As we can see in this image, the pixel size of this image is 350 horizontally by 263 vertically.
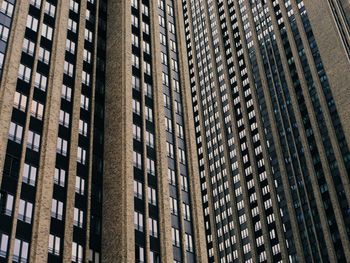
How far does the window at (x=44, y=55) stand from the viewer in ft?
232

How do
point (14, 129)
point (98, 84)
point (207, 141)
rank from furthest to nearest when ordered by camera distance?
point (207, 141), point (98, 84), point (14, 129)

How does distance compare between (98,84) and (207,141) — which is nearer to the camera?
(98,84)

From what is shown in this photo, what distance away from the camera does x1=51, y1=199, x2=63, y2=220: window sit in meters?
60.9

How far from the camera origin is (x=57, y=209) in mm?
61469

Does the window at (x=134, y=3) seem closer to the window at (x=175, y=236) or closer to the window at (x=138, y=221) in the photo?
the window at (x=138, y=221)

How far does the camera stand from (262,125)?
135 meters

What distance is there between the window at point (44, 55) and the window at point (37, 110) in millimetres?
6748

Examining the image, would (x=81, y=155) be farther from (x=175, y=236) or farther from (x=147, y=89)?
(x=147, y=89)

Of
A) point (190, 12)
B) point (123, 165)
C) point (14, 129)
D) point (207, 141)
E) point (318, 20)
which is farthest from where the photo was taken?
point (190, 12)

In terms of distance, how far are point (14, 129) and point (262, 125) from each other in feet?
268

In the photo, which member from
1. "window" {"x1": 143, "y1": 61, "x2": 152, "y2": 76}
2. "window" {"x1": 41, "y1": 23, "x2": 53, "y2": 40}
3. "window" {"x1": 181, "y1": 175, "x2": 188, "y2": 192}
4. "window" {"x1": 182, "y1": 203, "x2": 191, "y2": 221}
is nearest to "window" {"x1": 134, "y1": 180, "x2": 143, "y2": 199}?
"window" {"x1": 182, "y1": 203, "x2": 191, "y2": 221}

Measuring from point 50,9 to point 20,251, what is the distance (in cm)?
3516

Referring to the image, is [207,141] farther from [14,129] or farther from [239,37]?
[14,129]

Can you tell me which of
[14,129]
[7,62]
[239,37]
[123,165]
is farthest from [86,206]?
[239,37]
